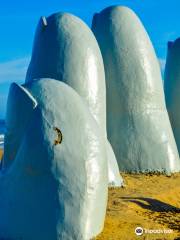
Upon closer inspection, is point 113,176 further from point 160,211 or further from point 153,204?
point 160,211

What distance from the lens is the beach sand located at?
20.0ft

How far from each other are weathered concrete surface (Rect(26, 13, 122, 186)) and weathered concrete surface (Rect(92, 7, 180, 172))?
1.28 metres

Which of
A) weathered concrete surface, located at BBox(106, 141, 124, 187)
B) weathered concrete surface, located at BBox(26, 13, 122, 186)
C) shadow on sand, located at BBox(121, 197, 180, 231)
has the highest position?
weathered concrete surface, located at BBox(26, 13, 122, 186)

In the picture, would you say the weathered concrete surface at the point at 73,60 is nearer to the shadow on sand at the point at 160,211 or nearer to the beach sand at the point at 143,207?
the beach sand at the point at 143,207

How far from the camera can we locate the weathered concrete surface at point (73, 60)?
9391 millimetres

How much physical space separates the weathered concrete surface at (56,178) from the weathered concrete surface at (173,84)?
6691 millimetres

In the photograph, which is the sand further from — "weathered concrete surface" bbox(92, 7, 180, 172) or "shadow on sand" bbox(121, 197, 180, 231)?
"weathered concrete surface" bbox(92, 7, 180, 172)

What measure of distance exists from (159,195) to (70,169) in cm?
343

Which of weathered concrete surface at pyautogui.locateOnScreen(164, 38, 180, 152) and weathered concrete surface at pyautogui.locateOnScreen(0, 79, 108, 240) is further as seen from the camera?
weathered concrete surface at pyautogui.locateOnScreen(164, 38, 180, 152)

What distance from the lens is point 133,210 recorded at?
289 inches

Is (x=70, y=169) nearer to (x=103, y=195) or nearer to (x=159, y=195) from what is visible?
(x=103, y=195)

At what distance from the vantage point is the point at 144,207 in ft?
25.0

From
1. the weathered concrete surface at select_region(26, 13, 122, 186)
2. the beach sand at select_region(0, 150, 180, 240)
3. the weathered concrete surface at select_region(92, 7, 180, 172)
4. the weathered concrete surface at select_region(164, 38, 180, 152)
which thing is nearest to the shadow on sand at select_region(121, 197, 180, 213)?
the beach sand at select_region(0, 150, 180, 240)

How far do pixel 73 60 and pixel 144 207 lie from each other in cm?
321
